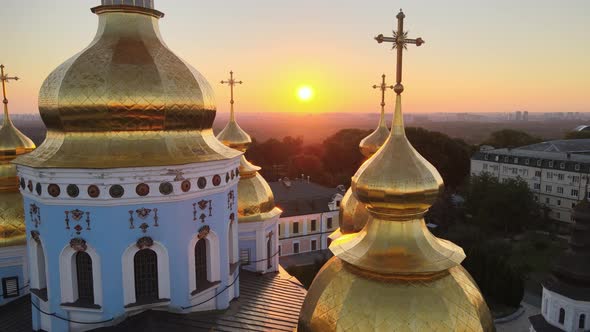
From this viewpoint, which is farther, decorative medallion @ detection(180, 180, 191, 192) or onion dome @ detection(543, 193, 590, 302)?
onion dome @ detection(543, 193, 590, 302)

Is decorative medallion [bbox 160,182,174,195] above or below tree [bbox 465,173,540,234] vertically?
above

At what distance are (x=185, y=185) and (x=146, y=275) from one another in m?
2.12

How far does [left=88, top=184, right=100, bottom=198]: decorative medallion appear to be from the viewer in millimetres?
8625

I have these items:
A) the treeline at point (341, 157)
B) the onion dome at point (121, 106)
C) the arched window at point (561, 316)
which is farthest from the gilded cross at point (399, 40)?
the treeline at point (341, 157)

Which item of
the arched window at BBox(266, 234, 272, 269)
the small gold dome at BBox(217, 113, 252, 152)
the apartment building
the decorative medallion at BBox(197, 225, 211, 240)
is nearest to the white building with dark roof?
the apartment building

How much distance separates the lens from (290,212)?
103 ft

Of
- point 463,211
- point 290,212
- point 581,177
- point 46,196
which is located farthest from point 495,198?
point 46,196

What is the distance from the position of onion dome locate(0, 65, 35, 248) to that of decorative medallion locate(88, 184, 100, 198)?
441cm

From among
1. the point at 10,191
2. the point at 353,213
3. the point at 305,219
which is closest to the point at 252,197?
the point at 353,213

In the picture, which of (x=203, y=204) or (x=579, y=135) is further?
(x=579, y=135)

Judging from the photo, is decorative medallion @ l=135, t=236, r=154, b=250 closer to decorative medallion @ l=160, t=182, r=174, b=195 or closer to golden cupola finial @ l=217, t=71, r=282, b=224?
decorative medallion @ l=160, t=182, r=174, b=195

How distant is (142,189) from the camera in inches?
348

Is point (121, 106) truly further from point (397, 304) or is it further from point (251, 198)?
point (397, 304)

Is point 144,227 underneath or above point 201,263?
above
